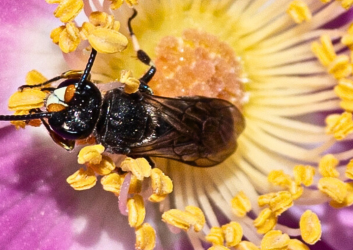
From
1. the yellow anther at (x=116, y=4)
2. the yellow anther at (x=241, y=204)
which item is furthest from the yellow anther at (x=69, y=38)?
the yellow anther at (x=241, y=204)

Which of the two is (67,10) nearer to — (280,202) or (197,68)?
(197,68)

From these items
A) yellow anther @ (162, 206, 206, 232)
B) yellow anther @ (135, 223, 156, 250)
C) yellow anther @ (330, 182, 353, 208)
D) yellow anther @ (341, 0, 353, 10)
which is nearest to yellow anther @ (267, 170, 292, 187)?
yellow anther @ (330, 182, 353, 208)

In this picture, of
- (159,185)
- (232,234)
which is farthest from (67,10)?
(232,234)

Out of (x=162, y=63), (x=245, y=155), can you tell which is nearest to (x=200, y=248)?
(x=245, y=155)

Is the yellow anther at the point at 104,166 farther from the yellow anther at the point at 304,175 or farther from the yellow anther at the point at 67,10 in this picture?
the yellow anther at the point at 304,175

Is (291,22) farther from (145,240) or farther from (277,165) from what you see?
(145,240)

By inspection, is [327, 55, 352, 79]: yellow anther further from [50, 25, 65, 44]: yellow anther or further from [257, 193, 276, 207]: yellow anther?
[50, 25, 65, 44]: yellow anther
